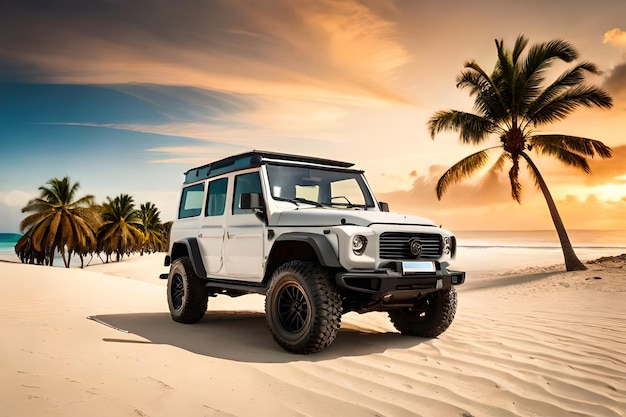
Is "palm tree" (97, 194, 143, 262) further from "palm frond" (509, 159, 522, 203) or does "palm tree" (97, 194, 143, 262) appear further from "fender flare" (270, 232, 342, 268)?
"fender flare" (270, 232, 342, 268)

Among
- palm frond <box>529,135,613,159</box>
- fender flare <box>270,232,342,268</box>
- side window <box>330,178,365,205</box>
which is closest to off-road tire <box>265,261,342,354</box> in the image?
fender flare <box>270,232,342,268</box>

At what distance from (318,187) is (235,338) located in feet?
7.33

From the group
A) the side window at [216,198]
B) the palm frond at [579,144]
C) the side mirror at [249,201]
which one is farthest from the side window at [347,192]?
the palm frond at [579,144]

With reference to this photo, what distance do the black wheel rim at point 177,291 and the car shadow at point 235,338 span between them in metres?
0.30

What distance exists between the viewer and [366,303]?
18.9 ft

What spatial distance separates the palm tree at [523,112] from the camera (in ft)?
64.1

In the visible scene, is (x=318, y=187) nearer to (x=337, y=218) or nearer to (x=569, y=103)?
(x=337, y=218)

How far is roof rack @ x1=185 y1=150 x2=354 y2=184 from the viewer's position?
6613 millimetres

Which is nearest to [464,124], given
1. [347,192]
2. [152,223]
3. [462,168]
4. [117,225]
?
[462,168]

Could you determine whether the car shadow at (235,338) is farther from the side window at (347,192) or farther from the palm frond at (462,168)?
the palm frond at (462,168)

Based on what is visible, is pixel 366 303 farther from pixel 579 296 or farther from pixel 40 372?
pixel 579 296

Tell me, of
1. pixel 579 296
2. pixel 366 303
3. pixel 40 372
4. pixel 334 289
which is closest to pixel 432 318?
pixel 366 303

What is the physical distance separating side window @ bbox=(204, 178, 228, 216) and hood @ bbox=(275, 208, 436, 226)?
1.51 meters

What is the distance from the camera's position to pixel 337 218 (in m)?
5.58
